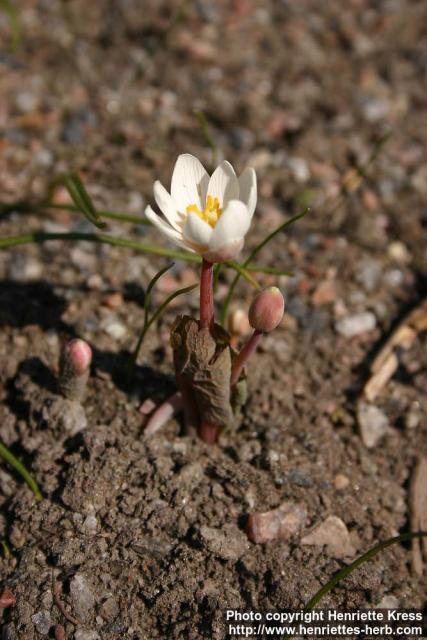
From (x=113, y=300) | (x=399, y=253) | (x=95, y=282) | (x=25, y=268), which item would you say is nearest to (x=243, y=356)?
(x=113, y=300)

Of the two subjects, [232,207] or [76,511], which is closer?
[232,207]

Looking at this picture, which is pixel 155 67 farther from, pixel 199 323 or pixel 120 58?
pixel 199 323

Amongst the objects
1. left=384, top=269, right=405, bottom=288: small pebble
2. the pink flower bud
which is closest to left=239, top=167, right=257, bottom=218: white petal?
the pink flower bud

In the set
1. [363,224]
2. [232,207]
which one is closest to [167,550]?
[232,207]

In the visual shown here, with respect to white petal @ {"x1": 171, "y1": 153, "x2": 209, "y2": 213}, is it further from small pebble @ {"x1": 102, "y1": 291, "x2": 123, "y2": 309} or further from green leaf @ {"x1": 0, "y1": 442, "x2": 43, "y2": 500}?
green leaf @ {"x1": 0, "y1": 442, "x2": 43, "y2": 500}

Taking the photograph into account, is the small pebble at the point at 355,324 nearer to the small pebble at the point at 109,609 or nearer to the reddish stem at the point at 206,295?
the reddish stem at the point at 206,295
